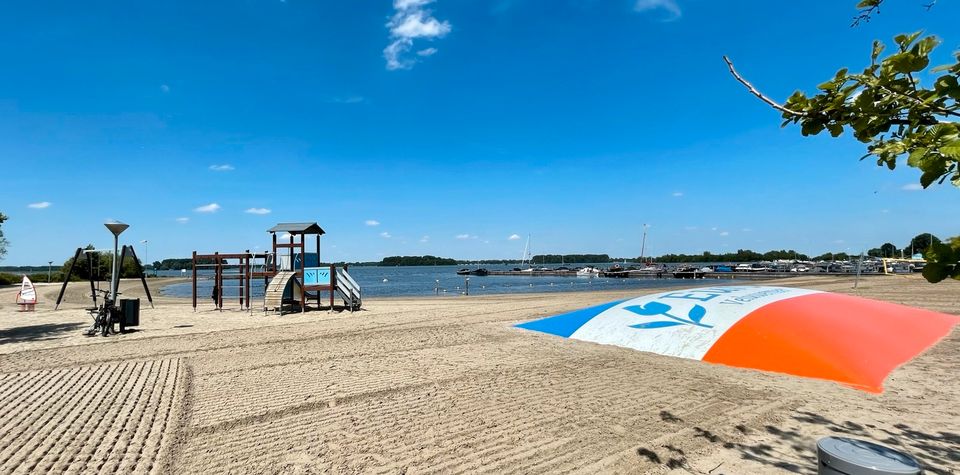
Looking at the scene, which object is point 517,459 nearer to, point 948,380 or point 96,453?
point 96,453

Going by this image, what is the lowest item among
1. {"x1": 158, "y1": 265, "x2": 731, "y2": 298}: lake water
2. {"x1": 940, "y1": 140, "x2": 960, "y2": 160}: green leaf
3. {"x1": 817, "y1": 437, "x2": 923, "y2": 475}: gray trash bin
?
{"x1": 158, "y1": 265, "x2": 731, "y2": 298}: lake water

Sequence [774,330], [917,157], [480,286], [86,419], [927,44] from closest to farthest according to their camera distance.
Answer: [917,157] → [927,44] → [86,419] → [774,330] → [480,286]

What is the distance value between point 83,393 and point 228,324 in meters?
8.32

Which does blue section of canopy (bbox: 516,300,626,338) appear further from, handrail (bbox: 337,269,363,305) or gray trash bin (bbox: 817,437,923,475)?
gray trash bin (bbox: 817,437,923,475)

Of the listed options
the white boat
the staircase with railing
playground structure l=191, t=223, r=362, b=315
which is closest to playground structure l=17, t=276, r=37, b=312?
playground structure l=191, t=223, r=362, b=315

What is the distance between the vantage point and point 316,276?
17.8 metres

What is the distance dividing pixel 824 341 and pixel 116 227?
1577cm

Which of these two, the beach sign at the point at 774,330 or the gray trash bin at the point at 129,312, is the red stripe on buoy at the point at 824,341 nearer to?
the beach sign at the point at 774,330

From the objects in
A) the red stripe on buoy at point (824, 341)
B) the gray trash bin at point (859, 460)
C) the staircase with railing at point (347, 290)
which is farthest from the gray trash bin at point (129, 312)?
the gray trash bin at point (859, 460)

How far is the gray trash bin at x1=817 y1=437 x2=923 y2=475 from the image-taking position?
213 cm

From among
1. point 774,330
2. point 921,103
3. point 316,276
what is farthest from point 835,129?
point 316,276

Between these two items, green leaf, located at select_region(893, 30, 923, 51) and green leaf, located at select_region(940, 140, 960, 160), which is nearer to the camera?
green leaf, located at select_region(940, 140, 960, 160)

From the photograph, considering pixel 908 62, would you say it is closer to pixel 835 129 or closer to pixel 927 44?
pixel 927 44

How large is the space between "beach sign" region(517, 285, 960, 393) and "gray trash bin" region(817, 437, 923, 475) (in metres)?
4.85
